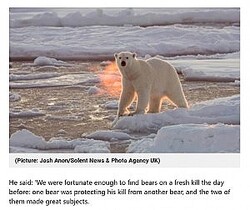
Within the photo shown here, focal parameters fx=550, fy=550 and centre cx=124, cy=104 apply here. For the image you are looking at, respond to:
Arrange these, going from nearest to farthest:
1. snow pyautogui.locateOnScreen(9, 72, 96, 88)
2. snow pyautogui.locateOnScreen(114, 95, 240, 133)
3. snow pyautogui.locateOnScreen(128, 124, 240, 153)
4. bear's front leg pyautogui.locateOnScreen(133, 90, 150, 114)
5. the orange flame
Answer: snow pyautogui.locateOnScreen(128, 124, 240, 153) → snow pyautogui.locateOnScreen(114, 95, 240, 133) → bear's front leg pyautogui.locateOnScreen(133, 90, 150, 114) → the orange flame → snow pyautogui.locateOnScreen(9, 72, 96, 88)

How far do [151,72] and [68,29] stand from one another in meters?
3.06

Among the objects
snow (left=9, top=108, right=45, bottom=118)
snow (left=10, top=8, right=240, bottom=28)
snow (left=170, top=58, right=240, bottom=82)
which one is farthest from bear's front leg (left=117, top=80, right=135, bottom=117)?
snow (left=10, top=8, right=240, bottom=28)

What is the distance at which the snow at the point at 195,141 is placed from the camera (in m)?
2.84

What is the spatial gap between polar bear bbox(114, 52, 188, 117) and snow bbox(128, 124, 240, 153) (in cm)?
62

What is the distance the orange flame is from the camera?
426cm

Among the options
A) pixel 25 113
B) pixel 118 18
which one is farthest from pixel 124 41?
pixel 25 113

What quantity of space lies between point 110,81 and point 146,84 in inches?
43.1

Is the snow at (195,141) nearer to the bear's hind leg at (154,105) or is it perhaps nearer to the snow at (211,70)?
the bear's hind leg at (154,105)

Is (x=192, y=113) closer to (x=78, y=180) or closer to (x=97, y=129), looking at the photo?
(x=97, y=129)

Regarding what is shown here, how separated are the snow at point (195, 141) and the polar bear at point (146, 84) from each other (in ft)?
2.02

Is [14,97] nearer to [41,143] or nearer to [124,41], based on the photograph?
[41,143]

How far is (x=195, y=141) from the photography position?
9.37 ft

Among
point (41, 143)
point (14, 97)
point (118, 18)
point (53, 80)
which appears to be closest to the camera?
point (41, 143)

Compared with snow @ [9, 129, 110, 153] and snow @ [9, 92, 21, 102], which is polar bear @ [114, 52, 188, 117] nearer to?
snow @ [9, 129, 110, 153]
